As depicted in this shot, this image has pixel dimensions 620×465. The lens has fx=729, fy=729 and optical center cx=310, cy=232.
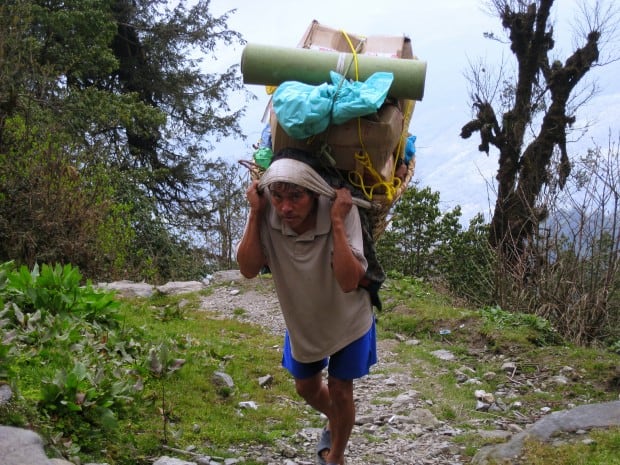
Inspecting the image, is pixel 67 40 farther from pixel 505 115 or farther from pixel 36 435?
pixel 36 435

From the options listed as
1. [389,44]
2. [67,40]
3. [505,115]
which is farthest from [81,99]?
[389,44]

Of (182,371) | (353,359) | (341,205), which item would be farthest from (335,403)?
(182,371)

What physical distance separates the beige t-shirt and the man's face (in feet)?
0.28

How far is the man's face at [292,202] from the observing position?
3.26 meters

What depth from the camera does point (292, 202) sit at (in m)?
3.27

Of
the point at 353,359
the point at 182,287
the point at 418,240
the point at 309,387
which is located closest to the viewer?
the point at 353,359

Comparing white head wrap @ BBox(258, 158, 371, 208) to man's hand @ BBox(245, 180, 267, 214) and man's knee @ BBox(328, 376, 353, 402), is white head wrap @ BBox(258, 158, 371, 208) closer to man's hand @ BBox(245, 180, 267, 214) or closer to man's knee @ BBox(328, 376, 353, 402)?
man's hand @ BBox(245, 180, 267, 214)

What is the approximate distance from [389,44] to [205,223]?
1505 centimetres

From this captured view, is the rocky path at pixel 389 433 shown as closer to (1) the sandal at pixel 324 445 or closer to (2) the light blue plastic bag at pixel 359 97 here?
(1) the sandal at pixel 324 445

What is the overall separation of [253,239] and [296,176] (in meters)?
0.44

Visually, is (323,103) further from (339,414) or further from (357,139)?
(339,414)

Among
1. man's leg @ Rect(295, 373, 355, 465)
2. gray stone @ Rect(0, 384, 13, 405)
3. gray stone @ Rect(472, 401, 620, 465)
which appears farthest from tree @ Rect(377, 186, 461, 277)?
gray stone @ Rect(0, 384, 13, 405)

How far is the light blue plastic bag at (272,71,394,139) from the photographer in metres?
3.10

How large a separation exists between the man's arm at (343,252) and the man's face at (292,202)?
0.12 m
